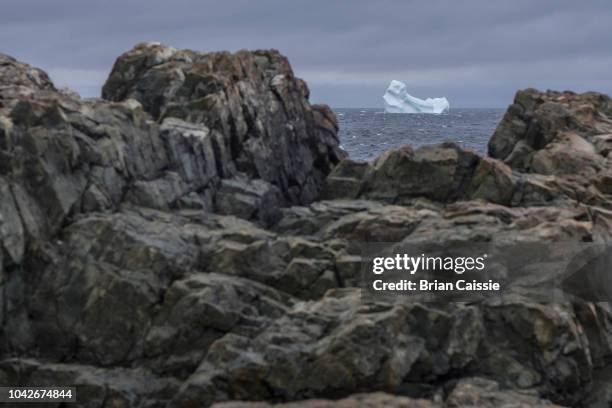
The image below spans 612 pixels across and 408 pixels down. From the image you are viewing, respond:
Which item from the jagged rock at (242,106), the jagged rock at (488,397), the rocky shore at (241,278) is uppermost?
the jagged rock at (242,106)

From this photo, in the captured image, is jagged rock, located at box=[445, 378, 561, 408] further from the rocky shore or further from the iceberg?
the iceberg

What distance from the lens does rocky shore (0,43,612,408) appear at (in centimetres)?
2322

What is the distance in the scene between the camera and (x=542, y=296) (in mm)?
25828

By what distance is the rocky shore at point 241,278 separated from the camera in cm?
2322

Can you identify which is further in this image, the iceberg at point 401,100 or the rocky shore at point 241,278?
Answer: the iceberg at point 401,100

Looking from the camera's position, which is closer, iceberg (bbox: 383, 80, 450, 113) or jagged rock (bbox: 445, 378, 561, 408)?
jagged rock (bbox: 445, 378, 561, 408)

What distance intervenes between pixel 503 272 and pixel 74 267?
15119 mm

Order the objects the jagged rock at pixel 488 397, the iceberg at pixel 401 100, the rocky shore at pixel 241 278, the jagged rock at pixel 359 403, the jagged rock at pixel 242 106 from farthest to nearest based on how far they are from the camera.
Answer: the iceberg at pixel 401 100, the jagged rock at pixel 242 106, the rocky shore at pixel 241 278, the jagged rock at pixel 488 397, the jagged rock at pixel 359 403

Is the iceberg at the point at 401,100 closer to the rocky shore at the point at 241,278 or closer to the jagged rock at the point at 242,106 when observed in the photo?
the jagged rock at the point at 242,106

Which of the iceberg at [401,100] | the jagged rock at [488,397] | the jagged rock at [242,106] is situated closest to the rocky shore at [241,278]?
the jagged rock at [488,397]

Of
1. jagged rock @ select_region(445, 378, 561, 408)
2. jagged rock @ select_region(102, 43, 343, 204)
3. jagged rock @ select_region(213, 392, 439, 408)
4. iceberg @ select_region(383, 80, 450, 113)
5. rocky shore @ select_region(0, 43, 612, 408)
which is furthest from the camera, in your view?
iceberg @ select_region(383, 80, 450, 113)

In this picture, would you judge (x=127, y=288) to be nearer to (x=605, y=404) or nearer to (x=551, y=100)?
(x=605, y=404)

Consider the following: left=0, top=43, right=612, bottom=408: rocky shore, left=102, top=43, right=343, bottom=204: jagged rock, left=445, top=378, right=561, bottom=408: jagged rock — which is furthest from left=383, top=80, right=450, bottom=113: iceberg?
left=445, top=378, right=561, bottom=408: jagged rock

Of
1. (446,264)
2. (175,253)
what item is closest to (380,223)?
(446,264)
